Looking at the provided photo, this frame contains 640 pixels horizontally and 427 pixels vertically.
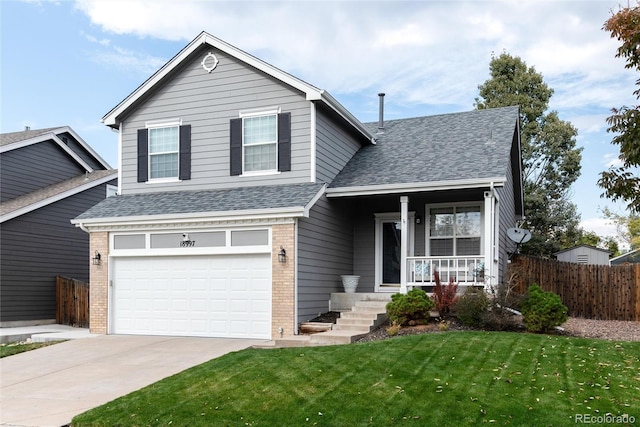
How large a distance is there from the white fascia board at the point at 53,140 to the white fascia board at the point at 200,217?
648 cm

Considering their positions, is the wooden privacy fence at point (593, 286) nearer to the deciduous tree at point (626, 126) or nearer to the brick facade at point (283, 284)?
the brick facade at point (283, 284)

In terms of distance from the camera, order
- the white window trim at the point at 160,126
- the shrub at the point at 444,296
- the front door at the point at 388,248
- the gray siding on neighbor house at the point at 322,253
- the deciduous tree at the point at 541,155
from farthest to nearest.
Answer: the deciduous tree at the point at 541,155 < the front door at the point at 388,248 < the white window trim at the point at 160,126 < the gray siding on neighbor house at the point at 322,253 < the shrub at the point at 444,296

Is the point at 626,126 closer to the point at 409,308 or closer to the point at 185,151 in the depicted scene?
the point at 409,308

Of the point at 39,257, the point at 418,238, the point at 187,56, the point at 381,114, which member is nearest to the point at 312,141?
the point at 418,238

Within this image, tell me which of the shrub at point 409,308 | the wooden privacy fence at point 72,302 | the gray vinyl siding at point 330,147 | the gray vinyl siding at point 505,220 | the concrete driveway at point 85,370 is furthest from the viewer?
the wooden privacy fence at point 72,302

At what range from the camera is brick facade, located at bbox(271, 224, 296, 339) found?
13727 mm

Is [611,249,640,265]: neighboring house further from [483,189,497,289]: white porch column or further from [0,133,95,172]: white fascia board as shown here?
[0,133,95,172]: white fascia board

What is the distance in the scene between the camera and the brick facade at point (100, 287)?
1586 cm

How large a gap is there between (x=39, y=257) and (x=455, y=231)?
1319cm

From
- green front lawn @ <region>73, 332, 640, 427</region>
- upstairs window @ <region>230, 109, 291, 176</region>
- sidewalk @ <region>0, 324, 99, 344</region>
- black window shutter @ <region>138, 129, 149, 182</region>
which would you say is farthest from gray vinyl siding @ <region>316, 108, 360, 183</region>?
sidewalk @ <region>0, 324, 99, 344</region>

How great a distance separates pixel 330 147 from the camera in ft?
52.5

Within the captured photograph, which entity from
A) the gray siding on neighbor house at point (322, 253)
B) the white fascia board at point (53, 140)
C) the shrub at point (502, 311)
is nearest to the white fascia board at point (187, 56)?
the gray siding on neighbor house at point (322, 253)

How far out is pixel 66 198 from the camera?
68.6ft

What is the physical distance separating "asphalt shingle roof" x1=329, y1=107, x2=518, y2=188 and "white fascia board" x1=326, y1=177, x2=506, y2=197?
188 mm
